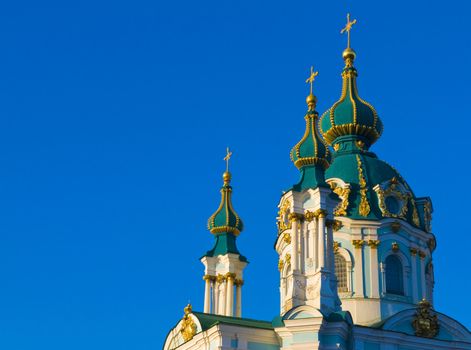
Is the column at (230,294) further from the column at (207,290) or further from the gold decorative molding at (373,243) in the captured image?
the gold decorative molding at (373,243)

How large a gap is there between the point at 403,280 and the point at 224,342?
6.78m

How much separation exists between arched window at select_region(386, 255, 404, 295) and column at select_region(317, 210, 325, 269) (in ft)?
12.7

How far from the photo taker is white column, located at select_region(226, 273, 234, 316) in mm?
31953

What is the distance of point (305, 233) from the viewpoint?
28.1m

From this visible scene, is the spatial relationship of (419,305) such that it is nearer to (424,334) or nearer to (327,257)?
(424,334)

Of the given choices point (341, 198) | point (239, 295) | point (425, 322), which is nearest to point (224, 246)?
point (239, 295)

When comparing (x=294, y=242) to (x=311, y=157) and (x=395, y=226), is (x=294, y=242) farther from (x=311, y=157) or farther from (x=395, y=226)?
(x=395, y=226)

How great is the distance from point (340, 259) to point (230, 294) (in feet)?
12.1

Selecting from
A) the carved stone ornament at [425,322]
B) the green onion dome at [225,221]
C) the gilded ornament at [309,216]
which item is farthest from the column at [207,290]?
the carved stone ornament at [425,322]

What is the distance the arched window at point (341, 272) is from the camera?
3029 centimetres

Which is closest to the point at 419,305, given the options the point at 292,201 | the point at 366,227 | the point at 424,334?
the point at 424,334

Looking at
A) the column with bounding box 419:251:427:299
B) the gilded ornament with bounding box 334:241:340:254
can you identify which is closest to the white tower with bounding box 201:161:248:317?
the gilded ornament with bounding box 334:241:340:254

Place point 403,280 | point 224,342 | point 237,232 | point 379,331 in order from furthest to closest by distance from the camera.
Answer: point 237,232, point 403,280, point 379,331, point 224,342

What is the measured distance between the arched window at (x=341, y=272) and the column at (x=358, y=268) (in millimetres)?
301
